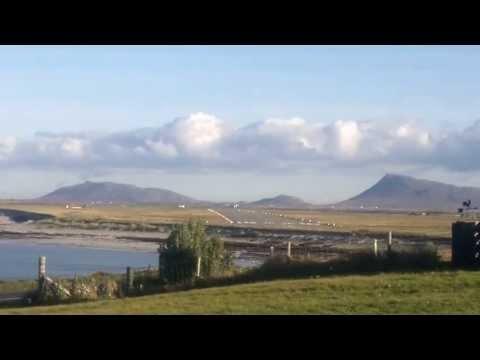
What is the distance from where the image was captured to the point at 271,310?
26.3 feet

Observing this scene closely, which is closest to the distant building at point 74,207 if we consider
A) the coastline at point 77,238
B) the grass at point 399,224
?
the grass at point 399,224

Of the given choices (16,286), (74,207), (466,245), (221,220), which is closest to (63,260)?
(16,286)

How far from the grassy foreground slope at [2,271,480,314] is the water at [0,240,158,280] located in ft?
15.6

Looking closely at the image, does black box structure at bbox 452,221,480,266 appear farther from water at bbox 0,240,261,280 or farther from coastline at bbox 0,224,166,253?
coastline at bbox 0,224,166,253

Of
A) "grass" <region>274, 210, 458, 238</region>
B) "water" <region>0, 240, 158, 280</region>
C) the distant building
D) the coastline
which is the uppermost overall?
the distant building

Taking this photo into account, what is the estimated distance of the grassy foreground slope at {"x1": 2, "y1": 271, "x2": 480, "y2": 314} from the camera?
26.6 feet

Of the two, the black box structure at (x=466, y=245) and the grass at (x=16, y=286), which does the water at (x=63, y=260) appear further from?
the black box structure at (x=466, y=245)

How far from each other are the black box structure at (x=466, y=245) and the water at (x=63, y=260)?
616 cm

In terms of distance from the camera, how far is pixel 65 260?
1920cm

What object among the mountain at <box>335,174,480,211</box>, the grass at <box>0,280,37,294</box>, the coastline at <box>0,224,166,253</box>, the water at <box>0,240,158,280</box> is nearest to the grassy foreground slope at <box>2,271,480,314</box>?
the grass at <box>0,280,37,294</box>

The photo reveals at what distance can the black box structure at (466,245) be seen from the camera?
12109 mm
